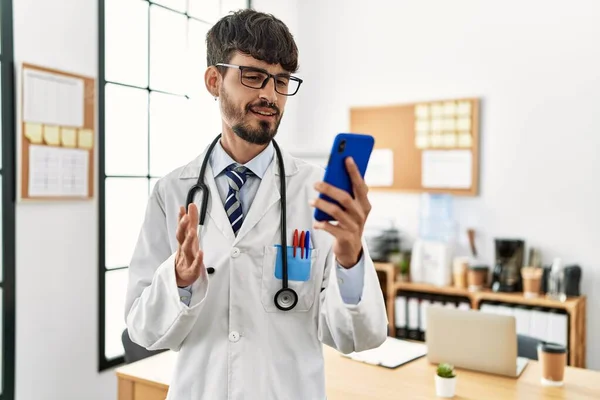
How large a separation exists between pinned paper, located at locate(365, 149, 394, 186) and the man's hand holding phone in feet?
10.9

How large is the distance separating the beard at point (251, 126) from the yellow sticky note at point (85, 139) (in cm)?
197

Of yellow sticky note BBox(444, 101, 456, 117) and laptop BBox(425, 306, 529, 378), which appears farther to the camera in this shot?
yellow sticky note BBox(444, 101, 456, 117)

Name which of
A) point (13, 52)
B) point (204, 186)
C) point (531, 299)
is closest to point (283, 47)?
point (204, 186)

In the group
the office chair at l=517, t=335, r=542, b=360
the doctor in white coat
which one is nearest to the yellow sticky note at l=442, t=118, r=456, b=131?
the office chair at l=517, t=335, r=542, b=360

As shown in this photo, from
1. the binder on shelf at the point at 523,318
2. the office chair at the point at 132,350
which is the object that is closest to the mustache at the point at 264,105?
the office chair at the point at 132,350

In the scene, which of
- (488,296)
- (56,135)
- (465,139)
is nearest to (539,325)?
(488,296)

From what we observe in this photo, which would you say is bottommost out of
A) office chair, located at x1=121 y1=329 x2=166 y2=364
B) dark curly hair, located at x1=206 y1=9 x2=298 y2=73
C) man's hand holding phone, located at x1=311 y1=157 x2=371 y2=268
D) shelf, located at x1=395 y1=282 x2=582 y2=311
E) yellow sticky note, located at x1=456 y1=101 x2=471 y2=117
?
office chair, located at x1=121 y1=329 x2=166 y2=364

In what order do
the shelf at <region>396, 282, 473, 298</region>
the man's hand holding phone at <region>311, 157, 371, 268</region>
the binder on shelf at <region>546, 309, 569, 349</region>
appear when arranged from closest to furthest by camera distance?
the man's hand holding phone at <region>311, 157, 371, 268</region>, the binder on shelf at <region>546, 309, 569, 349</region>, the shelf at <region>396, 282, 473, 298</region>

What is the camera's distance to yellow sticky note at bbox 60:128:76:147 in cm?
286

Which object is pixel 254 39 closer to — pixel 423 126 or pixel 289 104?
pixel 423 126

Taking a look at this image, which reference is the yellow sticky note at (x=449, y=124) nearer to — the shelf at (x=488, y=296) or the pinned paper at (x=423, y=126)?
the pinned paper at (x=423, y=126)

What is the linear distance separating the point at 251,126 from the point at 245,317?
0.42 metres

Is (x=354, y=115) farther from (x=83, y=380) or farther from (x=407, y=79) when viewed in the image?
(x=83, y=380)

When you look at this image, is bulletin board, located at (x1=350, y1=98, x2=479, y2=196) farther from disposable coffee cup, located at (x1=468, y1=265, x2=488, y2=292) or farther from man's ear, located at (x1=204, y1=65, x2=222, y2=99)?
man's ear, located at (x1=204, y1=65, x2=222, y2=99)
